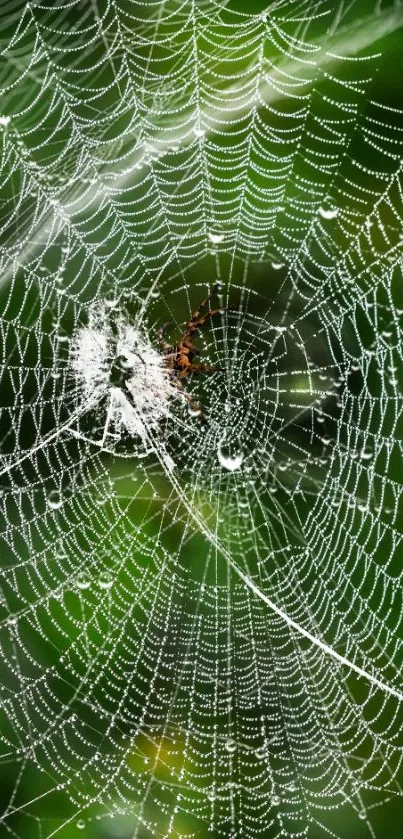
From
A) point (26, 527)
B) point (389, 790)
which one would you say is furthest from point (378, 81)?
point (389, 790)

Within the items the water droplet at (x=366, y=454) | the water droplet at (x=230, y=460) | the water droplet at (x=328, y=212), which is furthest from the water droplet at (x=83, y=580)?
the water droplet at (x=328, y=212)

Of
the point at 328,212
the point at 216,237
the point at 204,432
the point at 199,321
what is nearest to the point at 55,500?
the point at 204,432

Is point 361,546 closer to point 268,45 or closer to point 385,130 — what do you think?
point 385,130

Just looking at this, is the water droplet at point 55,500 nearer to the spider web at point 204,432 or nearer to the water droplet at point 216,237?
the spider web at point 204,432

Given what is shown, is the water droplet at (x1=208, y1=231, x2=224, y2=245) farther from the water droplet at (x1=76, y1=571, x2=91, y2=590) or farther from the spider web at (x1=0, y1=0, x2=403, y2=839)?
the water droplet at (x1=76, y1=571, x2=91, y2=590)

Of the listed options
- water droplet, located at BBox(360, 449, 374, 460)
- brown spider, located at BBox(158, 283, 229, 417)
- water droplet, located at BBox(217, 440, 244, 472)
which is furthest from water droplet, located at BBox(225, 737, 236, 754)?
brown spider, located at BBox(158, 283, 229, 417)

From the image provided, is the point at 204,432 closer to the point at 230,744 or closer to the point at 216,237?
the point at 216,237
